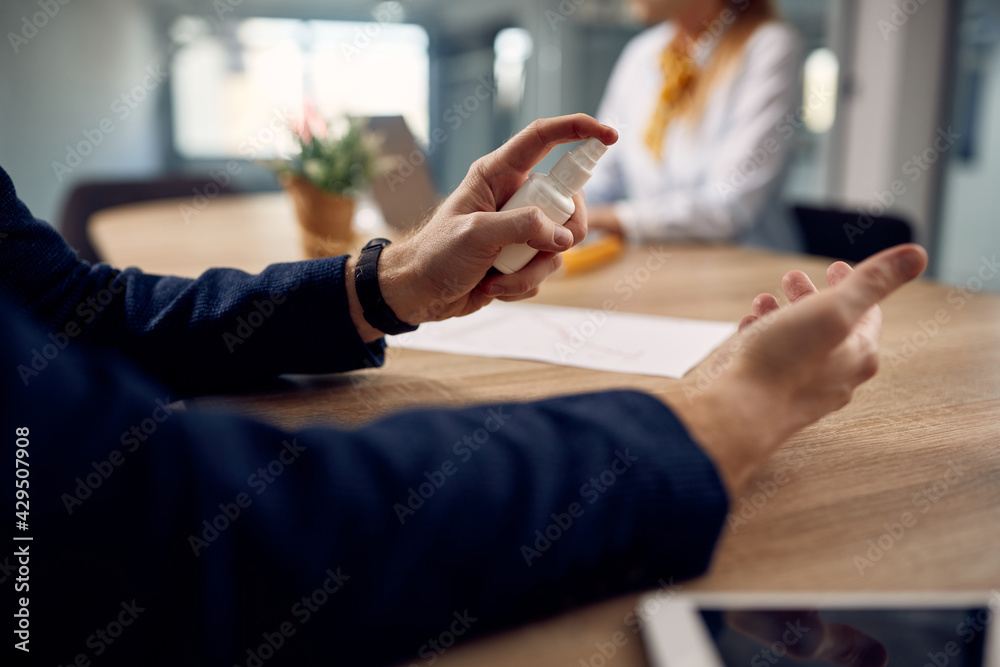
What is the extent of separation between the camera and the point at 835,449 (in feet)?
1.66

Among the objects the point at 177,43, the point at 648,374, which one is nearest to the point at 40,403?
the point at 648,374

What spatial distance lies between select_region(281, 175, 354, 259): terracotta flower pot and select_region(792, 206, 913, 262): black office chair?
98cm

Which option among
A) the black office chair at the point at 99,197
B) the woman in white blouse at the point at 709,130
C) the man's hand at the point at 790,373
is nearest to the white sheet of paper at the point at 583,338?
the man's hand at the point at 790,373

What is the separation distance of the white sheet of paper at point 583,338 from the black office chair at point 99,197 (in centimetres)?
160

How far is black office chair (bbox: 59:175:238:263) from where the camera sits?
7.14 feet

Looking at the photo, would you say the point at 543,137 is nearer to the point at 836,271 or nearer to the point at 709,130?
the point at 836,271

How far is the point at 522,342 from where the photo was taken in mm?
801

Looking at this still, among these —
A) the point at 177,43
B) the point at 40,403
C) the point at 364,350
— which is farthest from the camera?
the point at 177,43

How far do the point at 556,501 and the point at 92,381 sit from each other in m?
0.22

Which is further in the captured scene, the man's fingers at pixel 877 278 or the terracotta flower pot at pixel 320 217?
the terracotta flower pot at pixel 320 217

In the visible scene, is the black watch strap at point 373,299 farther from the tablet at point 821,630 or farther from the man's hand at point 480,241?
the tablet at point 821,630

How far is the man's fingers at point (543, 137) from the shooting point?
2.00ft

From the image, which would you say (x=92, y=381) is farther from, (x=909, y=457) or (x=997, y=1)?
(x=997, y=1)

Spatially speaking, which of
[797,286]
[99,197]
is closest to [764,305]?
[797,286]
